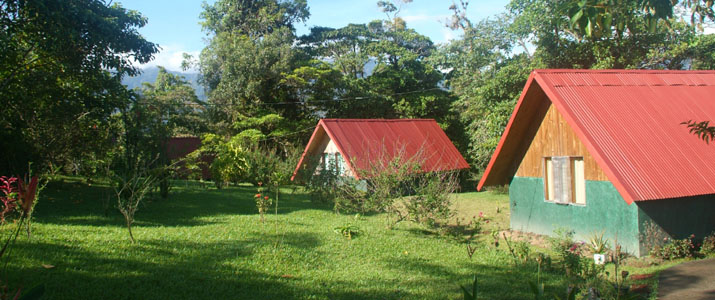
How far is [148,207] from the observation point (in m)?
13.4

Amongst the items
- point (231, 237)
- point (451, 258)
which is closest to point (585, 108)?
point (451, 258)

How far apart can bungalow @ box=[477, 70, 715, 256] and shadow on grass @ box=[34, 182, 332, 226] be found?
6.49m

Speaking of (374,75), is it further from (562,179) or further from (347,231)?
(347,231)

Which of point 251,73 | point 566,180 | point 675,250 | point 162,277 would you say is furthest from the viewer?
point 251,73

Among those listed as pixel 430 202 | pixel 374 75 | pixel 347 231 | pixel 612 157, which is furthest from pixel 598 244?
pixel 374 75

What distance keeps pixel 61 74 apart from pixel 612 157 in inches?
571

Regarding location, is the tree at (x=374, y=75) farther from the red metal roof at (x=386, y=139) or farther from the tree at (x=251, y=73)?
the red metal roof at (x=386, y=139)

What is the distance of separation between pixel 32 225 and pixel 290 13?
109 feet

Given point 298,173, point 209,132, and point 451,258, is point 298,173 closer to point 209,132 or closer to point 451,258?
point 451,258

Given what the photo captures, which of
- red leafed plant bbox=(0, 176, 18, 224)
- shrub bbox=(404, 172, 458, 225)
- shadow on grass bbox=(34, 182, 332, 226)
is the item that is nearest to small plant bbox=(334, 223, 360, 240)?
shrub bbox=(404, 172, 458, 225)

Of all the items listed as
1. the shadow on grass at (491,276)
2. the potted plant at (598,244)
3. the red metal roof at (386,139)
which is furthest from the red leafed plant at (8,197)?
the red metal roof at (386,139)

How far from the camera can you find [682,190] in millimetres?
10398

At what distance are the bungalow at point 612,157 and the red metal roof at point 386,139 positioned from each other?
29.7 feet

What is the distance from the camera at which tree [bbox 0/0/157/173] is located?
12.6 metres
